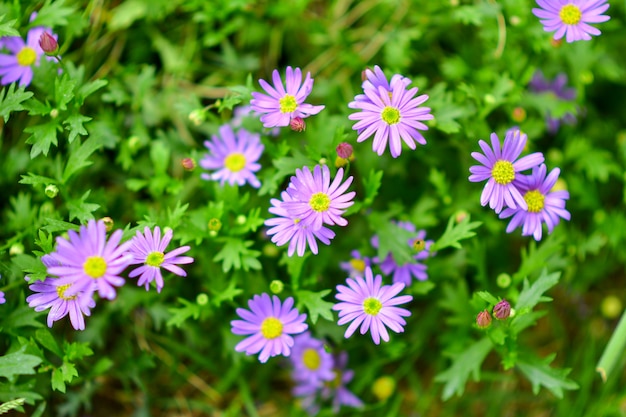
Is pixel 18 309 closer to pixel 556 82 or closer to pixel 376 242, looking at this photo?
pixel 376 242

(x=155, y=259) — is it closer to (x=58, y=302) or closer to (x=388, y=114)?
(x=58, y=302)

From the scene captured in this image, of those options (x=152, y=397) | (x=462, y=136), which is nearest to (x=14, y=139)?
(x=152, y=397)

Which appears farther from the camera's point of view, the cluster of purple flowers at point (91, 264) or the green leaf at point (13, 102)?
the green leaf at point (13, 102)

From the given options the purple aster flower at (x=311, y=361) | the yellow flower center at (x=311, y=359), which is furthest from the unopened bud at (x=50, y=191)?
the yellow flower center at (x=311, y=359)

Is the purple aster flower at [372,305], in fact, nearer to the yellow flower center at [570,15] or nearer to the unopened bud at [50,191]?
Result: the unopened bud at [50,191]

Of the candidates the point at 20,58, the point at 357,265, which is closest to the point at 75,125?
the point at 20,58

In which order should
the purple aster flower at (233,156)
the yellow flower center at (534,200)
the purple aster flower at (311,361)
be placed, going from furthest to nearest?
the purple aster flower at (311,361)
the purple aster flower at (233,156)
the yellow flower center at (534,200)

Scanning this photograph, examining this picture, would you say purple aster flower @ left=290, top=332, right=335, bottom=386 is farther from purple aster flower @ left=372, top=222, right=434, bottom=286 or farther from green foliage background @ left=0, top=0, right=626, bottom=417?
purple aster flower @ left=372, top=222, right=434, bottom=286
